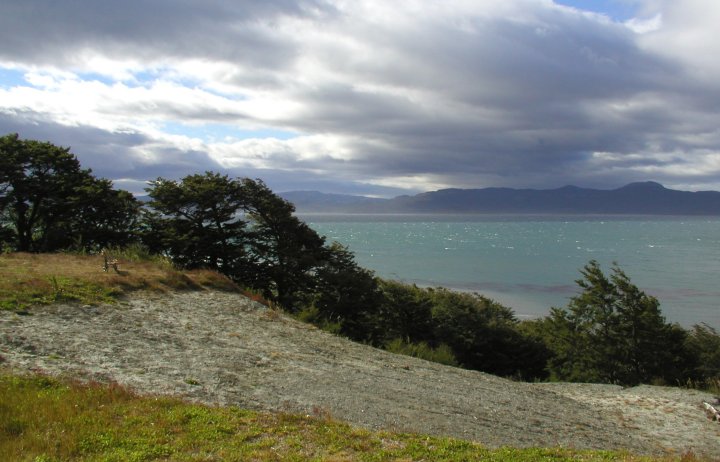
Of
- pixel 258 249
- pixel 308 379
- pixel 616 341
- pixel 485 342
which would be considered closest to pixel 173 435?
pixel 308 379

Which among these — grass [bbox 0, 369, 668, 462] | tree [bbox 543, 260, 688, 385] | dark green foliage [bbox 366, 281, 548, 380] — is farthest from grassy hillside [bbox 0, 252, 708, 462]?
dark green foliage [bbox 366, 281, 548, 380]

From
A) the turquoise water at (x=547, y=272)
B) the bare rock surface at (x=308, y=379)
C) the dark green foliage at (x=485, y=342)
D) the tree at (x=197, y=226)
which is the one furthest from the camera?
the turquoise water at (x=547, y=272)

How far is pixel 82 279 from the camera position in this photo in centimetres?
1586

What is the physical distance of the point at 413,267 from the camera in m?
92.4

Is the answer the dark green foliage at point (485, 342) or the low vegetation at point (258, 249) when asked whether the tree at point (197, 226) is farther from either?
the dark green foliage at point (485, 342)

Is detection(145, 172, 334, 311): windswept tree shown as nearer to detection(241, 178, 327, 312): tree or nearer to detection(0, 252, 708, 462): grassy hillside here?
detection(241, 178, 327, 312): tree

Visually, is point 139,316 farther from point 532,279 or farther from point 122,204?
point 532,279

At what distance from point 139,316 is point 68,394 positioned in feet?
20.5

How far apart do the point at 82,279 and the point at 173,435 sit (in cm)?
1095

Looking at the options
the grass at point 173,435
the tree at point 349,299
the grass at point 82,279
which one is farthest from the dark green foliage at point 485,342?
the grass at point 173,435

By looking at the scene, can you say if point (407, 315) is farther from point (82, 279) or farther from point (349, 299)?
point (82, 279)

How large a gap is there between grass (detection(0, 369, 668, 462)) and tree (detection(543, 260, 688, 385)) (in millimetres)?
24159

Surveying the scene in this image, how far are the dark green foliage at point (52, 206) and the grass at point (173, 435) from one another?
78.0ft

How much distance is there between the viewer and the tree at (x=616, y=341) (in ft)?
96.8
